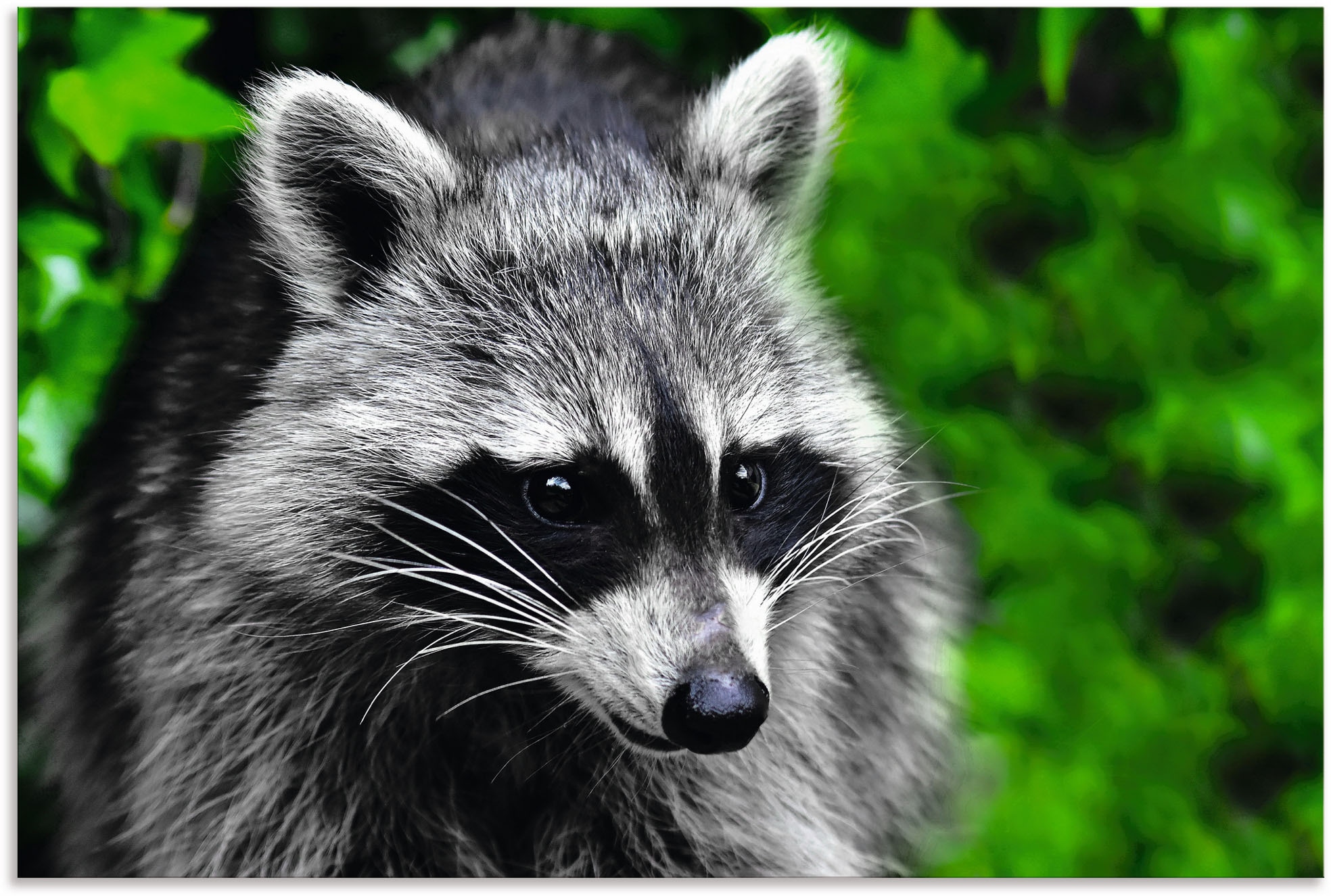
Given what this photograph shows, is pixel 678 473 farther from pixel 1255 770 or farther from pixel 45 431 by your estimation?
pixel 1255 770

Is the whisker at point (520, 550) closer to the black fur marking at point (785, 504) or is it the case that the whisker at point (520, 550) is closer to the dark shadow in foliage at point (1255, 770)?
the black fur marking at point (785, 504)

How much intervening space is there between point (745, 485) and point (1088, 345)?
1.55 meters

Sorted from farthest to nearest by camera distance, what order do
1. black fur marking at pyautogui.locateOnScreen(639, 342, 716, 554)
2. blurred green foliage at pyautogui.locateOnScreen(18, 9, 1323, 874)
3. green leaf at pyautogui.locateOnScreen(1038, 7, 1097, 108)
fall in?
blurred green foliage at pyautogui.locateOnScreen(18, 9, 1323, 874) → green leaf at pyautogui.locateOnScreen(1038, 7, 1097, 108) → black fur marking at pyautogui.locateOnScreen(639, 342, 716, 554)

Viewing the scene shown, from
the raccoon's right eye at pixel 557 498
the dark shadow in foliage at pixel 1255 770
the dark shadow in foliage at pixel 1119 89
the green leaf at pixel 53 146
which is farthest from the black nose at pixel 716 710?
the dark shadow in foliage at pixel 1255 770

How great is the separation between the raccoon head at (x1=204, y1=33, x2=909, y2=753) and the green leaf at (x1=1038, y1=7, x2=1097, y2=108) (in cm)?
47

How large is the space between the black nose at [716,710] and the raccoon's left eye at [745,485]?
0.81ft

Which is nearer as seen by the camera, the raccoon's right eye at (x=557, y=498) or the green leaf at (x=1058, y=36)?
the raccoon's right eye at (x=557, y=498)

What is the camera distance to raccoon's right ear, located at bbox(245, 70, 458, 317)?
1702 mm

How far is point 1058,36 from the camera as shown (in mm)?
2199

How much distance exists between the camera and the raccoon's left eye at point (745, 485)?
5.53 feet

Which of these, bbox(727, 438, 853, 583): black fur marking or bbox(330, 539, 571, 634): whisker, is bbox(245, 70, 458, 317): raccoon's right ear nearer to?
bbox(330, 539, 571, 634): whisker

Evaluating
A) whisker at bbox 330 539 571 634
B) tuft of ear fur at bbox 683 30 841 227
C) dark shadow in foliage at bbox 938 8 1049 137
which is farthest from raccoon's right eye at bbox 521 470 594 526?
dark shadow in foliage at bbox 938 8 1049 137

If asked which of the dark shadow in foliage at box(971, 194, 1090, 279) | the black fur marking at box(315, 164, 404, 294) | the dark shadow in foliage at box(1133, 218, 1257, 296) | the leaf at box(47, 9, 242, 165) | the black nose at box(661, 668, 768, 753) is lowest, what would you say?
the black nose at box(661, 668, 768, 753)

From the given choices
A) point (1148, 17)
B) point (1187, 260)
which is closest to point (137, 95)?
point (1148, 17)
